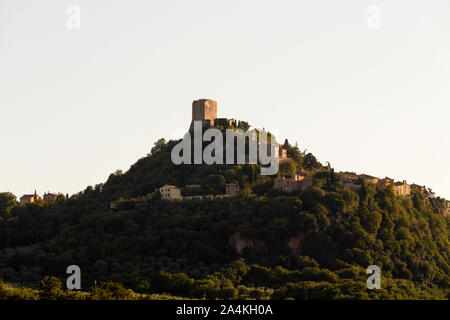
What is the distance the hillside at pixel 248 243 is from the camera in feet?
251

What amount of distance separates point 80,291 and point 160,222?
17.1m

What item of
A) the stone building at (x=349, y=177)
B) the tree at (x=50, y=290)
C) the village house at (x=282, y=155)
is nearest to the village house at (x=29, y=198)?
the village house at (x=282, y=155)

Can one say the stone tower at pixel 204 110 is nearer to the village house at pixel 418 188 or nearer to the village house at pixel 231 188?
the village house at pixel 231 188

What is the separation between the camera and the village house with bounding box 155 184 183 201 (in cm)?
9369

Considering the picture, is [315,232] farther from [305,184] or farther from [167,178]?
[167,178]

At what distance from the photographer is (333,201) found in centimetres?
8606

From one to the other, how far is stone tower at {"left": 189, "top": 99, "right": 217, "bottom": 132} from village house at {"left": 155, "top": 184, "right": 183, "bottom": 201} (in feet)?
51.5

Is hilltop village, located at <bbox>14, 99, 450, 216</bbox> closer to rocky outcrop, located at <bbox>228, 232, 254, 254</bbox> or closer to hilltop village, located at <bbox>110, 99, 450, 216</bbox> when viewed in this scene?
hilltop village, located at <bbox>110, 99, 450, 216</bbox>

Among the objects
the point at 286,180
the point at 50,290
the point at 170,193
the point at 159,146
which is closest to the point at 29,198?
the point at 159,146

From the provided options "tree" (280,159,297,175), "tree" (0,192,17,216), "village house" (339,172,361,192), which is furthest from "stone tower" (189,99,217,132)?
"tree" (0,192,17,216)

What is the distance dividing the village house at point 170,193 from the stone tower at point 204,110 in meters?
15.7

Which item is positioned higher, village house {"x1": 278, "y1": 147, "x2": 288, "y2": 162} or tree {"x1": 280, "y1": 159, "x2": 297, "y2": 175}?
village house {"x1": 278, "y1": 147, "x2": 288, "y2": 162}

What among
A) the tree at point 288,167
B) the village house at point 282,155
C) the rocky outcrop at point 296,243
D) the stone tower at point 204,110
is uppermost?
the stone tower at point 204,110
